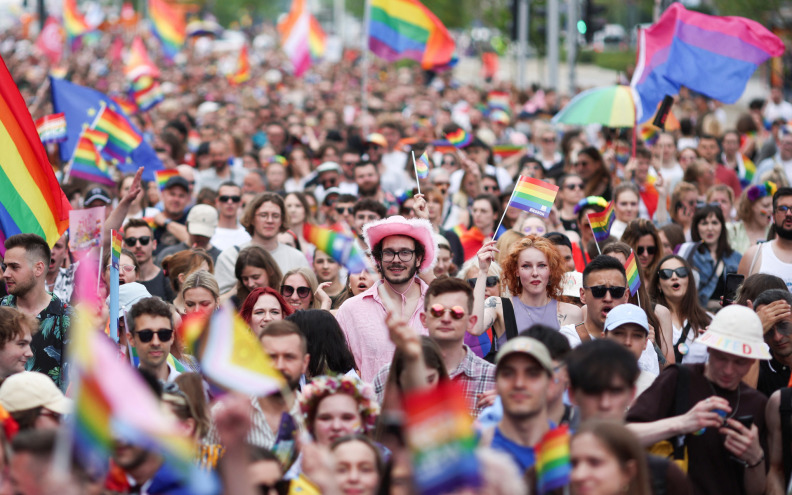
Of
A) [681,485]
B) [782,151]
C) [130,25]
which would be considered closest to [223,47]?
[130,25]

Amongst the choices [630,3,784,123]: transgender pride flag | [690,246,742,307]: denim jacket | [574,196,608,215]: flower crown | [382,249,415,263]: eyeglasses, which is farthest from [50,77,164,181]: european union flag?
[382,249,415,263]: eyeglasses

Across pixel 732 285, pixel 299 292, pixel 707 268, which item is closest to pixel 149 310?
pixel 299 292

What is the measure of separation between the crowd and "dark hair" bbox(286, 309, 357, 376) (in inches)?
0.5

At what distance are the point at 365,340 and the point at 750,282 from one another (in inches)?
97.4

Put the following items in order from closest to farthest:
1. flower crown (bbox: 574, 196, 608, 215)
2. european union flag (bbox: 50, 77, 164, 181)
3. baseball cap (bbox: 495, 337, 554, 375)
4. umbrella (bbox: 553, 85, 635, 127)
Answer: baseball cap (bbox: 495, 337, 554, 375) → flower crown (bbox: 574, 196, 608, 215) → umbrella (bbox: 553, 85, 635, 127) → european union flag (bbox: 50, 77, 164, 181)

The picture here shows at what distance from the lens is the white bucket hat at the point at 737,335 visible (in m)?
5.19

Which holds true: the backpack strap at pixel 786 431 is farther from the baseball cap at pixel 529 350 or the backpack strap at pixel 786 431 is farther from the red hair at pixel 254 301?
the red hair at pixel 254 301

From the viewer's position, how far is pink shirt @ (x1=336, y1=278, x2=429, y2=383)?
6.55 m

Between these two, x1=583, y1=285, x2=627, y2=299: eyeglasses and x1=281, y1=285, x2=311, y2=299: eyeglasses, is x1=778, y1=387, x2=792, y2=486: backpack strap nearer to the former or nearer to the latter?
x1=583, y1=285, x2=627, y2=299: eyeglasses

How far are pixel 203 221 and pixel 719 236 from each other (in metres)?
4.42

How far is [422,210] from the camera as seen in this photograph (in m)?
7.44

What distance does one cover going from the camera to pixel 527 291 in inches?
278

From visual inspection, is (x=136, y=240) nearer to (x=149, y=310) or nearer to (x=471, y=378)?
(x=149, y=310)

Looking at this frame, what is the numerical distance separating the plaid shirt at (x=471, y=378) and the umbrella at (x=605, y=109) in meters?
6.21
